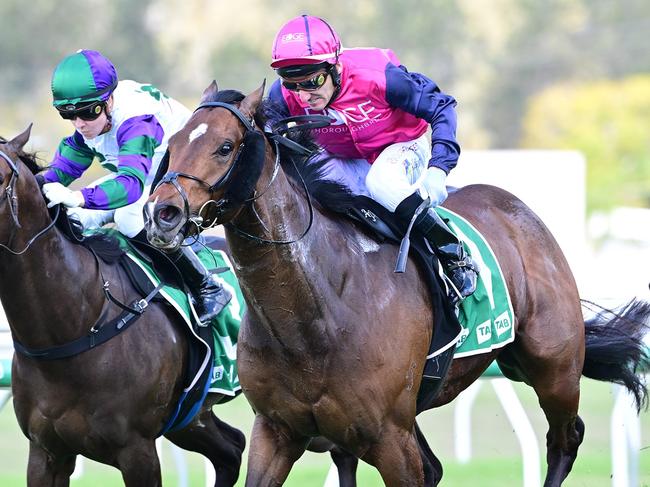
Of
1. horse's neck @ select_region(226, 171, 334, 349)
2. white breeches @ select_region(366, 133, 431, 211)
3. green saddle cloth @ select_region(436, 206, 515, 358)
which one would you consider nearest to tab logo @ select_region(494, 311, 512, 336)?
green saddle cloth @ select_region(436, 206, 515, 358)

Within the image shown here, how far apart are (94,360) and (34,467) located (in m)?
0.50

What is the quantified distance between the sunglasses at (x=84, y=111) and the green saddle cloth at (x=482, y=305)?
1.50m

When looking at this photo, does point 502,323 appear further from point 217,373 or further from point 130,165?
point 130,165

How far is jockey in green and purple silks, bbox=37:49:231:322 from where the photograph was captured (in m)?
5.04

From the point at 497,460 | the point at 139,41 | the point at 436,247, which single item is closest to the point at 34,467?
the point at 436,247

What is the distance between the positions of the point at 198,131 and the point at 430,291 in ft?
4.43

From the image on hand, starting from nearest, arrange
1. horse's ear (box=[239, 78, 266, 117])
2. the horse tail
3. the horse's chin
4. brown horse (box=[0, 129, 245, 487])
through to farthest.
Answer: the horse's chin, horse's ear (box=[239, 78, 266, 117]), brown horse (box=[0, 129, 245, 487]), the horse tail

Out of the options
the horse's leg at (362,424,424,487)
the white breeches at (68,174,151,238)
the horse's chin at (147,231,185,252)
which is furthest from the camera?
the white breeches at (68,174,151,238)

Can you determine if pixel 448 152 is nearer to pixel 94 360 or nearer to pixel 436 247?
pixel 436 247

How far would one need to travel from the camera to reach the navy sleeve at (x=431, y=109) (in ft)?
16.4

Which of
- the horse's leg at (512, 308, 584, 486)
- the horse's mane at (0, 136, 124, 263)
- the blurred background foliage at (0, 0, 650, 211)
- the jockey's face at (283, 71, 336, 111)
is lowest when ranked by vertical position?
the horse's leg at (512, 308, 584, 486)

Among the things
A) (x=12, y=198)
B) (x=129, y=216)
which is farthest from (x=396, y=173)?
(x=12, y=198)

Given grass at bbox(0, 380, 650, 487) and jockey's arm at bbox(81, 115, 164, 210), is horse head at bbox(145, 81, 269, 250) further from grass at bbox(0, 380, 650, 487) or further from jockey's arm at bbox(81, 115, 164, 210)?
grass at bbox(0, 380, 650, 487)

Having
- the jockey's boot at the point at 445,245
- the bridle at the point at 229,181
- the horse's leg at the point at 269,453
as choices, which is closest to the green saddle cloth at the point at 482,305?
the jockey's boot at the point at 445,245
